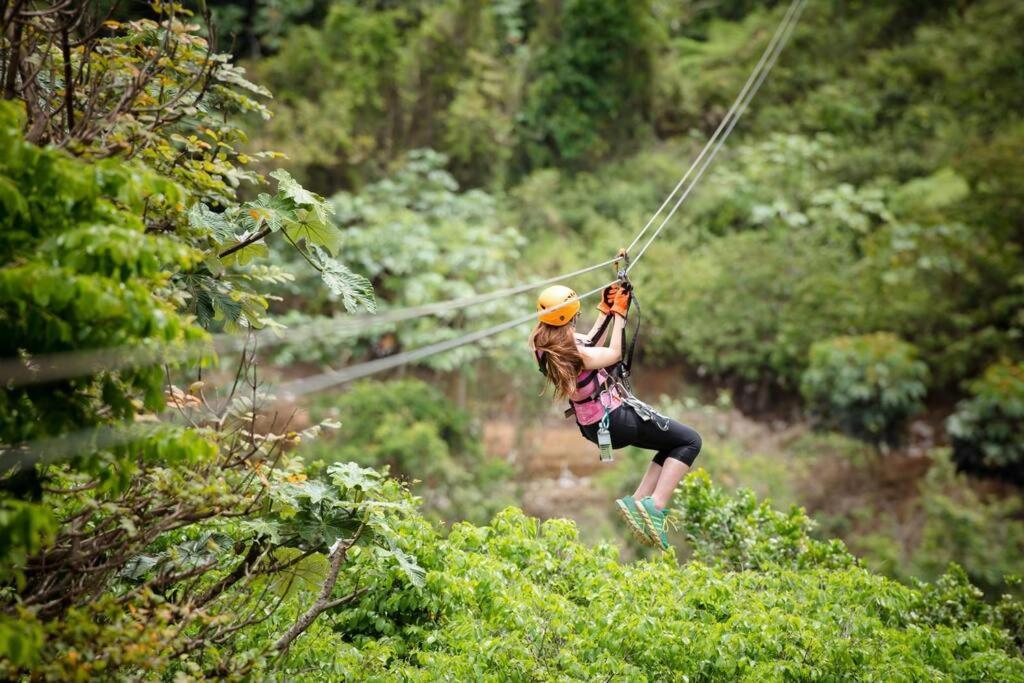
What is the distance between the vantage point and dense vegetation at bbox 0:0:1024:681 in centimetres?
274

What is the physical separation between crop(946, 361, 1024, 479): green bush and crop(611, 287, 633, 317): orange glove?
28.2ft

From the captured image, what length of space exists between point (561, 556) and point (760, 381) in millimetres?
9181

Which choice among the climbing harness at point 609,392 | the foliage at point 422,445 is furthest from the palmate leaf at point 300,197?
the foliage at point 422,445

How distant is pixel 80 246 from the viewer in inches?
94.4

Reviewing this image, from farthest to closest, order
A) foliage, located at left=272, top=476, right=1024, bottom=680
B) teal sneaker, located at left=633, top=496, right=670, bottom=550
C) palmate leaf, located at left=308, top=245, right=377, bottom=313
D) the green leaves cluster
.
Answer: the green leaves cluster, teal sneaker, located at left=633, top=496, right=670, bottom=550, foliage, located at left=272, top=476, right=1024, bottom=680, palmate leaf, located at left=308, top=245, right=377, bottom=313

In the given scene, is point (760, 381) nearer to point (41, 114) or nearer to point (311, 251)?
point (311, 251)

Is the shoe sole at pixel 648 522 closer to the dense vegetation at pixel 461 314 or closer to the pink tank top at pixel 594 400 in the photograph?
the dense vegetation at pixel 461 314

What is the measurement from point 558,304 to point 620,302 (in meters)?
0.36

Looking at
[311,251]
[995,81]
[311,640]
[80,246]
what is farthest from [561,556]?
[995,81]

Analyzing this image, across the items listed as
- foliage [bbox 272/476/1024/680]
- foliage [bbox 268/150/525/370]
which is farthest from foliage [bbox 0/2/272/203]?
foliage [bbox 268/150/525/370]

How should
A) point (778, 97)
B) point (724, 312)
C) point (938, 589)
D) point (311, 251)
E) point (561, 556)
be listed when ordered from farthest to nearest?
point (778, 97), point (724, 312), point (938, 589), point (561, 556), point (311, 251)

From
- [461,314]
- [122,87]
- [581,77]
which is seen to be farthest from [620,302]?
[581,77]

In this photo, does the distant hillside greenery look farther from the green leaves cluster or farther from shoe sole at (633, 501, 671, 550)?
shoe sole at (633, 501, 671, 550)

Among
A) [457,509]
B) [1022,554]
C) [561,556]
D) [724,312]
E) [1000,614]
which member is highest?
[561,556]
